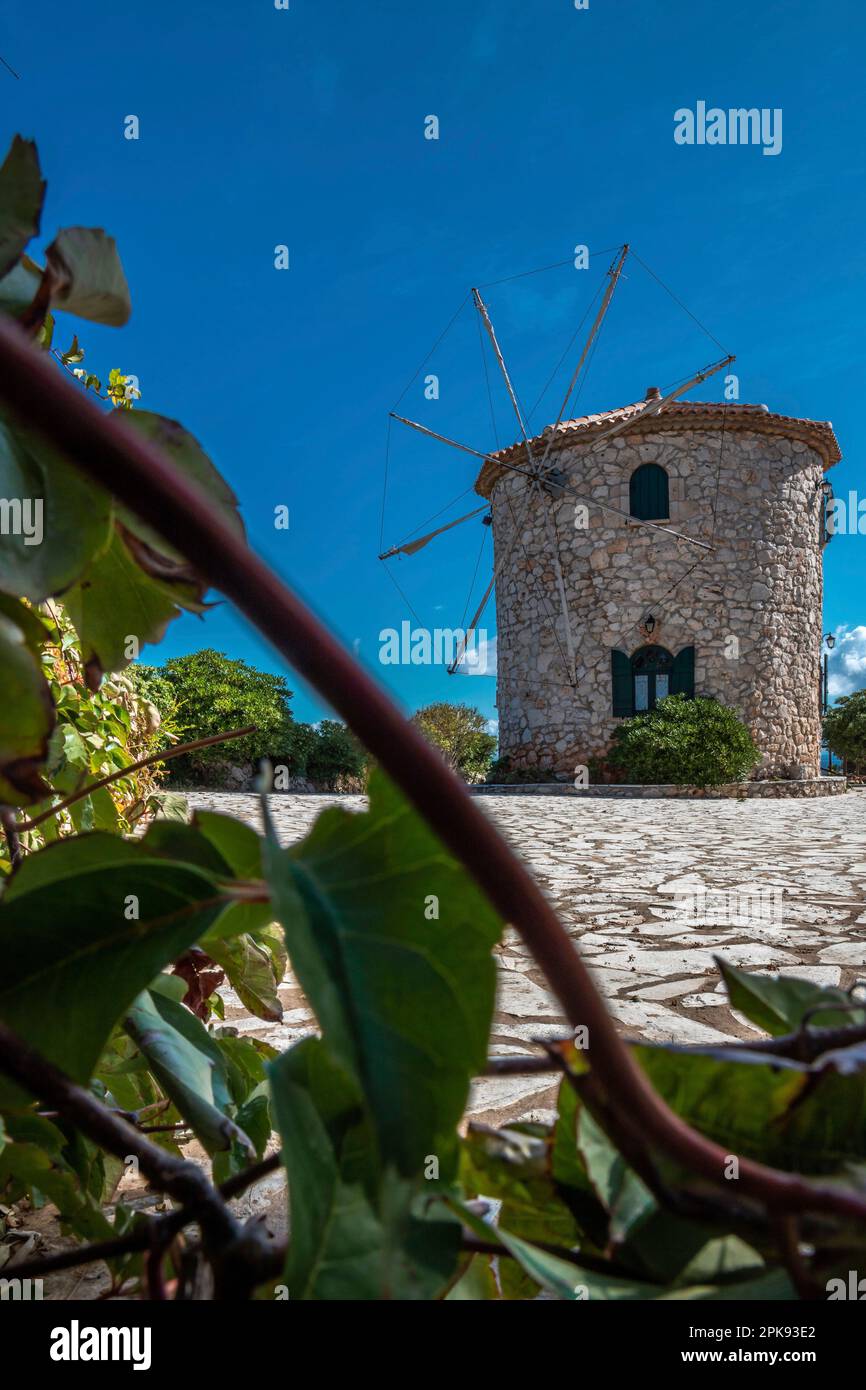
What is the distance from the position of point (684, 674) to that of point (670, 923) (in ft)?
43.5

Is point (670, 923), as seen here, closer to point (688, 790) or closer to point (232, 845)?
point (232, 845)

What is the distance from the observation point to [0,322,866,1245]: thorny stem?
0.62ft

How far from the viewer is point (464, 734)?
21578mm

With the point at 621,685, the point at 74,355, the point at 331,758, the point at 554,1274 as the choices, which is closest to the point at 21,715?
the point at 554,1274

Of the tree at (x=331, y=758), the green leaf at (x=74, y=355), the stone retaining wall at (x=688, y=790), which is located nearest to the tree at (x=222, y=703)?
the tree at (x=331, y=758)

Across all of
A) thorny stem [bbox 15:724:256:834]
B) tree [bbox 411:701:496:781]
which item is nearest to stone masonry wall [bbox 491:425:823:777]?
tree [bbox 411:701:496:781]

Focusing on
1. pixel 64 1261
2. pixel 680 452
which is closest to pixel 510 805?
pixel 680 452

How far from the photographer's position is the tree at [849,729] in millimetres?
23453

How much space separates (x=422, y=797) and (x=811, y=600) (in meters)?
19.2

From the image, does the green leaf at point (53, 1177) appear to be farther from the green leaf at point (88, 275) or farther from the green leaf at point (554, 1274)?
the green leaf at point (88, 275)

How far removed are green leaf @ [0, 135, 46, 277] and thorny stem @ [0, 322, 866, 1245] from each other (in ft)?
0.61

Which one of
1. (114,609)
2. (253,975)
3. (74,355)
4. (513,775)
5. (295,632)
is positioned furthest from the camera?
(513,775)

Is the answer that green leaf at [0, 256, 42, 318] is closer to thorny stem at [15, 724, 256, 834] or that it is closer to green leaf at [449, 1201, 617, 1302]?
thorny stem at [15, 724, 256, 834]

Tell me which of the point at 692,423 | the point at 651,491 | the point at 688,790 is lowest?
the point at 688,790
